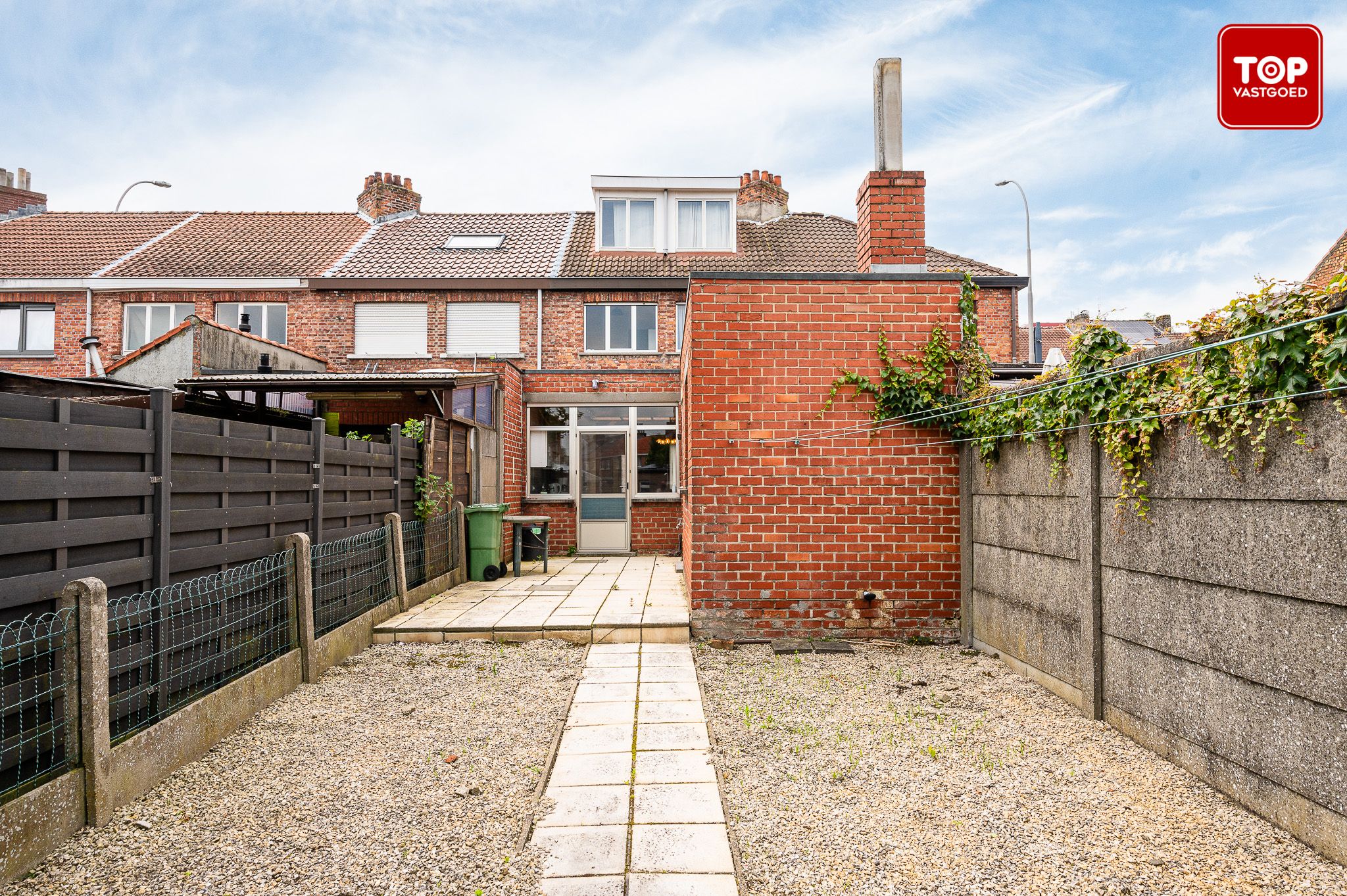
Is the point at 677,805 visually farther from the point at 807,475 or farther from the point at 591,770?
the point at 807,475

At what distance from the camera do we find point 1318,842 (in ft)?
8.26

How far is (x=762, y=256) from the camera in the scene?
16.0m

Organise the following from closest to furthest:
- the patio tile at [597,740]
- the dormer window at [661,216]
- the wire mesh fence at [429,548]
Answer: the patio tile at [597,740], the wire mesh fence at [429,548], the dormer window at [661,216]

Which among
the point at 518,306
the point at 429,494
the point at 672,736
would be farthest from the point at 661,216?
the point at 672,736

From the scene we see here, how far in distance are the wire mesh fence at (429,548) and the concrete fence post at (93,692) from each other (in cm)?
465

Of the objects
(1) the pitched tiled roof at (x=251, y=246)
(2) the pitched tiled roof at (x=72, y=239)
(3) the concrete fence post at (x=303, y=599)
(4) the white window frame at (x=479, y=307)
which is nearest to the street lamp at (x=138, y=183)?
(2) the pitched tiled roof at (x=72, y=239)

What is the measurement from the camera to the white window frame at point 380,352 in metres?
14.7

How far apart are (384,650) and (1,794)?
3.67m

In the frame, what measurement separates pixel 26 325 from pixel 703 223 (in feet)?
50.5

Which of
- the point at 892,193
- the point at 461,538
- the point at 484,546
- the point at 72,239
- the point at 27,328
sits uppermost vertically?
the point at 72,239

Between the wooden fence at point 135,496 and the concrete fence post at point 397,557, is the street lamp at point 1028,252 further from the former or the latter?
the wooden fence at point 135,496

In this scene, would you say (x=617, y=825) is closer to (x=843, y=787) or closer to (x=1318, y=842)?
(x=843, y=787)

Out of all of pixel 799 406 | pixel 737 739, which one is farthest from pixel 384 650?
pixel 799 406

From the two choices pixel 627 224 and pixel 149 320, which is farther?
pixel 627 224
